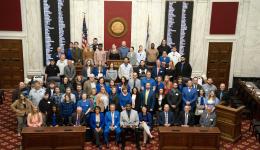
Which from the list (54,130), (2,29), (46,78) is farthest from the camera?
(2,29)

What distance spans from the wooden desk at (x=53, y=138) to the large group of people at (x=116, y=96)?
717 mm

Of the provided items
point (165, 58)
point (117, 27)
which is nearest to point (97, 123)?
point (165, 58)

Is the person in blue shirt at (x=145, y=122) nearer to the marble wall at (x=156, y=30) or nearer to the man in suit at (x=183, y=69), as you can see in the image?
the man in suit at (x=183, y=69)

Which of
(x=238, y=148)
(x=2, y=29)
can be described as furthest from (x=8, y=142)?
(x=238, y=148)

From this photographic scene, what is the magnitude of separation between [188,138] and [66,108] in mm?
→ 4015

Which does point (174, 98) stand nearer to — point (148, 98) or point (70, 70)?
point (148, 98)

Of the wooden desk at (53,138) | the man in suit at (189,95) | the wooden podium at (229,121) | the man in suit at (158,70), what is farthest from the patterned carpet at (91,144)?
the man in suit at (158,70)

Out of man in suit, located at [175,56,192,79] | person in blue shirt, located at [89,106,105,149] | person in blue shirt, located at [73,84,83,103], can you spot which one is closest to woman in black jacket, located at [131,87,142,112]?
person in blue shirt, located at [89,106,105,149]

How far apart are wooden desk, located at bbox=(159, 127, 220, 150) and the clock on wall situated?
21.2 ft

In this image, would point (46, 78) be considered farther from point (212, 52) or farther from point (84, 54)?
point (212, 52)

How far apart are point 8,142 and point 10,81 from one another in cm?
543

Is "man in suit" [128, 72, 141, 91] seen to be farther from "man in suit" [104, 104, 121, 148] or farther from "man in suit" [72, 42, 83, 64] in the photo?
"man in suit" [72, 42, 83, 64]

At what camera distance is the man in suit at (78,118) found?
12.2 m

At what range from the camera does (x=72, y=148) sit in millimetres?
11523
